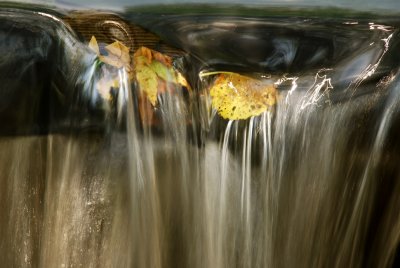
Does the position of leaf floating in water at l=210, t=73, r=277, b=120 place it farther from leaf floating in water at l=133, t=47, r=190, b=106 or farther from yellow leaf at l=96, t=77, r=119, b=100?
yellow leaf at l=96, t=77, r=119, b=100

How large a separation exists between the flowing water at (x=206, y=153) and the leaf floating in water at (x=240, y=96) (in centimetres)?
1

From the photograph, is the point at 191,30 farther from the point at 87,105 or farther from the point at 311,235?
the point at 311,235

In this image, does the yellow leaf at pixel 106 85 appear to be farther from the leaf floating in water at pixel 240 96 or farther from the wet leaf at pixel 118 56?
the leaf floating in water at pixel 240 96

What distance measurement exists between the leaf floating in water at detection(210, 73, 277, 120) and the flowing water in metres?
0.01

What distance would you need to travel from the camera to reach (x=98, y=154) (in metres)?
1.25

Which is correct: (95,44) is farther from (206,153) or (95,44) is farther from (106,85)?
(206,153)

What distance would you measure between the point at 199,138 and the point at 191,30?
7.9 inches

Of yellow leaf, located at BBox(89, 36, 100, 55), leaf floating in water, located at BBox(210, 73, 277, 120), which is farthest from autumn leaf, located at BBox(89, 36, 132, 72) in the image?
leaf floating in water, located at BBox(210, 73, 277, 120)

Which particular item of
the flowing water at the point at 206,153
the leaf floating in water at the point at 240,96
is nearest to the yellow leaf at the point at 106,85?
the flowing water at the point at 206,153

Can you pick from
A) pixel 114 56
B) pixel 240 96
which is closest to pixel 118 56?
pixel 114 56

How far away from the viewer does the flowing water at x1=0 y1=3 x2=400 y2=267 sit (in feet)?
3.88

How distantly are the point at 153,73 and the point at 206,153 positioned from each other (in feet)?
0.59

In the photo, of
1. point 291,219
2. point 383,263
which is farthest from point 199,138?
point 383,263

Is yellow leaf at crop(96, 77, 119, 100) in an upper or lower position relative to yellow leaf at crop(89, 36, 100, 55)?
lower
